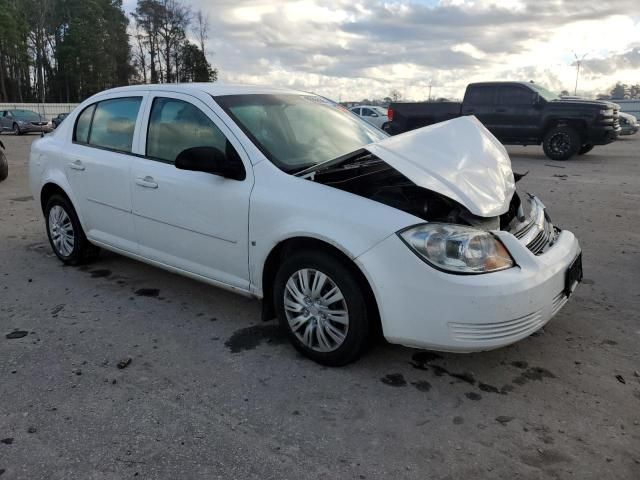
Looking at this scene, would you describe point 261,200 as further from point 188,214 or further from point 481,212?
point 481,212

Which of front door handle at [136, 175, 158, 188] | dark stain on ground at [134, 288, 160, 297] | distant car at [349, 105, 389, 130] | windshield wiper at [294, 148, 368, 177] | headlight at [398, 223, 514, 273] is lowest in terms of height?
dark stain on ground at [134, 288, 160, 297]

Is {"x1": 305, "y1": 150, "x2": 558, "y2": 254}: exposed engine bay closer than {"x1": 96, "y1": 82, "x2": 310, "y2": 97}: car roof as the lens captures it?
Yes

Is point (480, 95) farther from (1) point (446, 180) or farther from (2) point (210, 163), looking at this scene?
(2) point (210, 163)

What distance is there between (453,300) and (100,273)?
11.7ft

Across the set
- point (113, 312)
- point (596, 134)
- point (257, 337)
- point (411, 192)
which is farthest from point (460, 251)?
point (596, 134)

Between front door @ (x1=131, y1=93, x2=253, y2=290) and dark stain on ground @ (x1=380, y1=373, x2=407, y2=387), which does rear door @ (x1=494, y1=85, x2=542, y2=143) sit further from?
dark stain on ground @ (x1=380, y1=373, x2=407, y2=387)

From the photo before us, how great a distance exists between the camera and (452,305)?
2.74 m

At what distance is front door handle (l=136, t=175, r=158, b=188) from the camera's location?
397 cm

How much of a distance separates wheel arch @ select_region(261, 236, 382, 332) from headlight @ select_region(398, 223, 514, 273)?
36 cm

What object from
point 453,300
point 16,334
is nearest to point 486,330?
point 453,300

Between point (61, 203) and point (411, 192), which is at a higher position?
point (411, 192)

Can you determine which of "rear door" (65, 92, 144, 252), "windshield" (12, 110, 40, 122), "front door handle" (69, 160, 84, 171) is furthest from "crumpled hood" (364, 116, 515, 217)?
"windshield" (12, 110, 40, 122)

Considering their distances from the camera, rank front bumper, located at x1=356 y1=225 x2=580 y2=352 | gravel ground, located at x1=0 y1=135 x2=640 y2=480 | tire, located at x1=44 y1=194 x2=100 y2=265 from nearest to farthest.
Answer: gravel ground, located at x1=0 y1=135 x2=640 y2=480
front bumper, located at x1=356 y1=225 x2=580 y2=352
tire, located at x1=44 y1=194 x2=100 y2=265

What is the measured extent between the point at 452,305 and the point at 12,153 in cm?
1757
